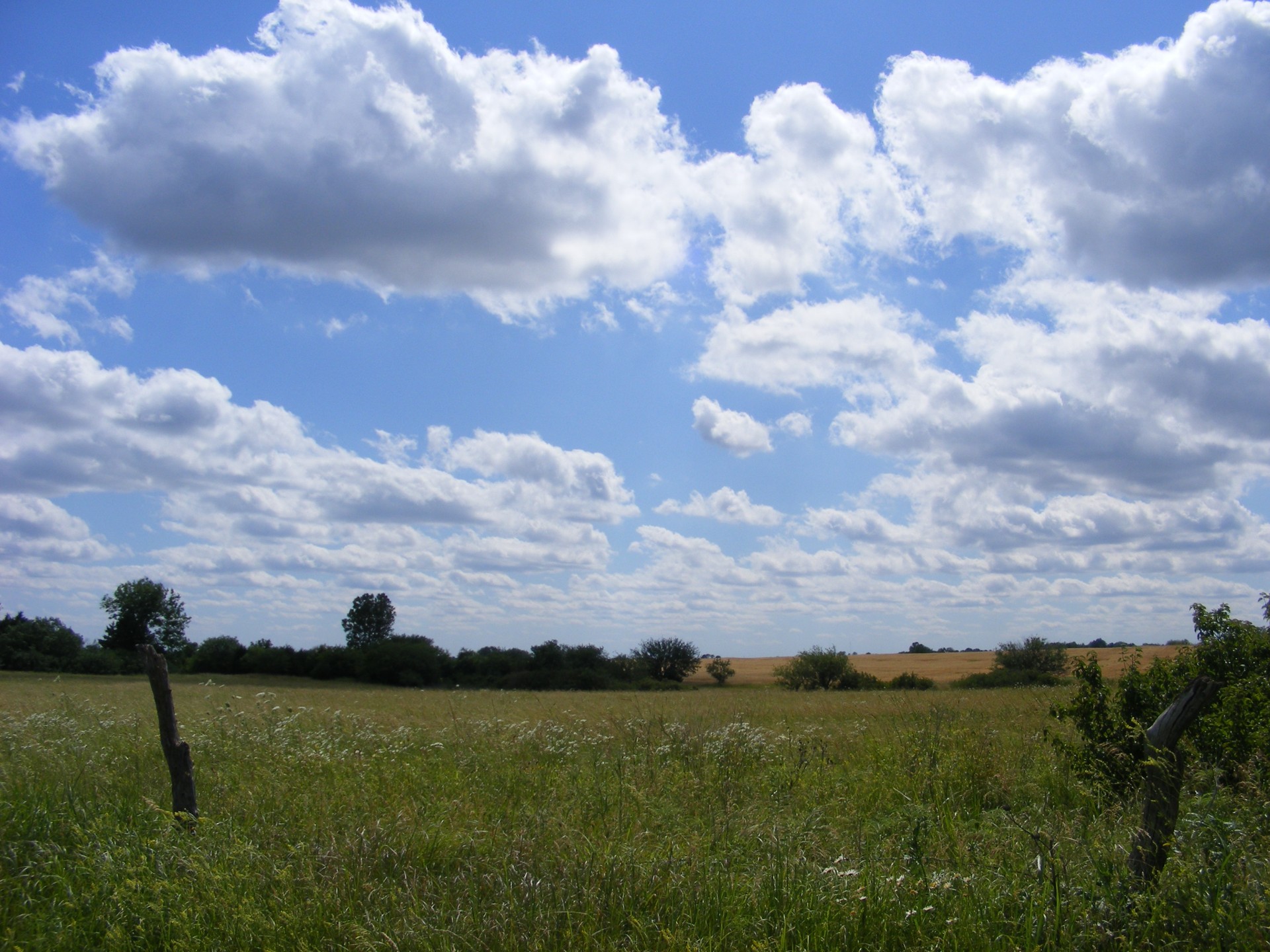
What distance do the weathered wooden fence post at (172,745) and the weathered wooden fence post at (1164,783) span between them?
6750 mm

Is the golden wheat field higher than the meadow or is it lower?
lower

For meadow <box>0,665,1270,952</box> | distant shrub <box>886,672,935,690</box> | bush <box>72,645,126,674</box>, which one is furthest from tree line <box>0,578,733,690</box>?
meadow <box>0,665,1270,952</box>

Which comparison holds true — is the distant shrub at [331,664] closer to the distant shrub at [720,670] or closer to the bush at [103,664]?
the bush at [103,664]

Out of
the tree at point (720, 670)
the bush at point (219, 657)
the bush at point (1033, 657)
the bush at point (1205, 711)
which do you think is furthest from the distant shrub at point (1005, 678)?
the bush at point (219, 657)

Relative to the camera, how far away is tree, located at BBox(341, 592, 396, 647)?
A: 113m

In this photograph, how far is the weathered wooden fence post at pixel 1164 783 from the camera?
13.9 ft

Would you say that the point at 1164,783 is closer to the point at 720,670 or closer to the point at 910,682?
the point at 910,682

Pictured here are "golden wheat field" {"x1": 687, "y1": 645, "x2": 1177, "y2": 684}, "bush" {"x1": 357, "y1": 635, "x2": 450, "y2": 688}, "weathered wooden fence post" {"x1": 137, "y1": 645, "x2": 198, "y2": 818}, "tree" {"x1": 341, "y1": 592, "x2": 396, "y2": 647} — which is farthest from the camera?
"tree" {"x1": 341, "y1": 592, "x2": 396, "y2": 647}

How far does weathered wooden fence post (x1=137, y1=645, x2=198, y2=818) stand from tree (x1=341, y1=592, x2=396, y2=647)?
364 ft

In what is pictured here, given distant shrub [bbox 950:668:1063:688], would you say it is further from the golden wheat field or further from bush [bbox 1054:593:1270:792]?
bush [bbox 1054:593:1270:792]

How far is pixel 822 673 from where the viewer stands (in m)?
64.5

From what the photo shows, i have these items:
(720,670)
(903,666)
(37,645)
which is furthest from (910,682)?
(37,645)

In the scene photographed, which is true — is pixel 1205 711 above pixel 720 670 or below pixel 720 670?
above

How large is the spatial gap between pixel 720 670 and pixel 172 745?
76220 millimetres
